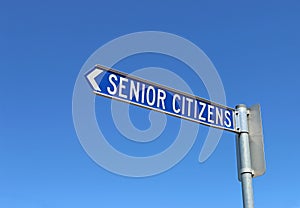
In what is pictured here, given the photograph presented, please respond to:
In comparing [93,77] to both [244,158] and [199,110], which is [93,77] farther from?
[244,158]

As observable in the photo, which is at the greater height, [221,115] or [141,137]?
[221,115]

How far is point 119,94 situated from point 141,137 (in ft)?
1.53

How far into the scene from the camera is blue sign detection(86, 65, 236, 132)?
12.8 ft

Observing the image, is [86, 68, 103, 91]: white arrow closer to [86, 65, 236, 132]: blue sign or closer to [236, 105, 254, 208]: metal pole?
[86, 65, 236, 132]: blue sign

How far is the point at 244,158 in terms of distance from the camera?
4.07 metres

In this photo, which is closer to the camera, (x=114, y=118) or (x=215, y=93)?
(x=114, y=118)

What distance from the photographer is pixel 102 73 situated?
3.93 m

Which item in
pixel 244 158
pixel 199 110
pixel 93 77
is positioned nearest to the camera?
pixel 93 77

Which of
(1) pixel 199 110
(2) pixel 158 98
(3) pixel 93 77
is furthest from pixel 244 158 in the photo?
(3) pixel 93 77

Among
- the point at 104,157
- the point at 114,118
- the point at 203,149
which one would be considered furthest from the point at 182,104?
the point at 104,157

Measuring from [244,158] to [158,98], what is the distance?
41.5 inches

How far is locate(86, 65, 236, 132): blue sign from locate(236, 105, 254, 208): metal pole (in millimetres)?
93

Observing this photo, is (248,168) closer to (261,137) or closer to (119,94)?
(261,137)

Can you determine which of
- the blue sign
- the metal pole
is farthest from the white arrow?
the metal pole
